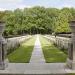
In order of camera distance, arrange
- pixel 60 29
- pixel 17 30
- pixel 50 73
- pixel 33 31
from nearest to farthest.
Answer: pixel 50 73, pixel 60 29, pixel 17 30, pixel 33 31

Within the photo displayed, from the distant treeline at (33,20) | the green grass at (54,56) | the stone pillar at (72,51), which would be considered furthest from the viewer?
the distant treeline at (33,20)

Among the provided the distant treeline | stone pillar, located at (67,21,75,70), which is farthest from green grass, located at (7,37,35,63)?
the distant treeline

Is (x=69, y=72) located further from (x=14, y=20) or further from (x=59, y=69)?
(x=14, y=20)

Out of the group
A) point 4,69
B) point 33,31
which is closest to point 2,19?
point 4,69

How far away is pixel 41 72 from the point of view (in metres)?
11.3

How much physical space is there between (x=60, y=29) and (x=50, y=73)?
66601mm

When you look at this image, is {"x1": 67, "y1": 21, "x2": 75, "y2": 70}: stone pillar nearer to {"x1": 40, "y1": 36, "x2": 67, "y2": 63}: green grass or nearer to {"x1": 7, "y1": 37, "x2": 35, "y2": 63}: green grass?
{"x1": 40, "y1": 36, "x2": 67, "y2": 63}: green grass

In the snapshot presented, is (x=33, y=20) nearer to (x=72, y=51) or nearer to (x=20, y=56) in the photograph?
(x=20, y=56)

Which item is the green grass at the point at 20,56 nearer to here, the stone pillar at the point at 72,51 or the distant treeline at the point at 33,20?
the stone pillar at the point at 72,51

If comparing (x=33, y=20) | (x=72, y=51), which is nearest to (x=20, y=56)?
(x=72, y=51)

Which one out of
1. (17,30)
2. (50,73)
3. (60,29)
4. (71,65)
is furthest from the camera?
(17,30)

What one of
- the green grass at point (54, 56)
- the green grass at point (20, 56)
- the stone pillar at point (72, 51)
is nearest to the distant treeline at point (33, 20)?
the green grass at point (20, 56)

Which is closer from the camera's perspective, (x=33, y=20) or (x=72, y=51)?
(x=72, y=51)

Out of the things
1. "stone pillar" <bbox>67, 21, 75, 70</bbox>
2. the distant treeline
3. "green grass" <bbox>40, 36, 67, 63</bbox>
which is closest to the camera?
"stone pillar" <bbox>67, 21, 75, 70</bbox>
